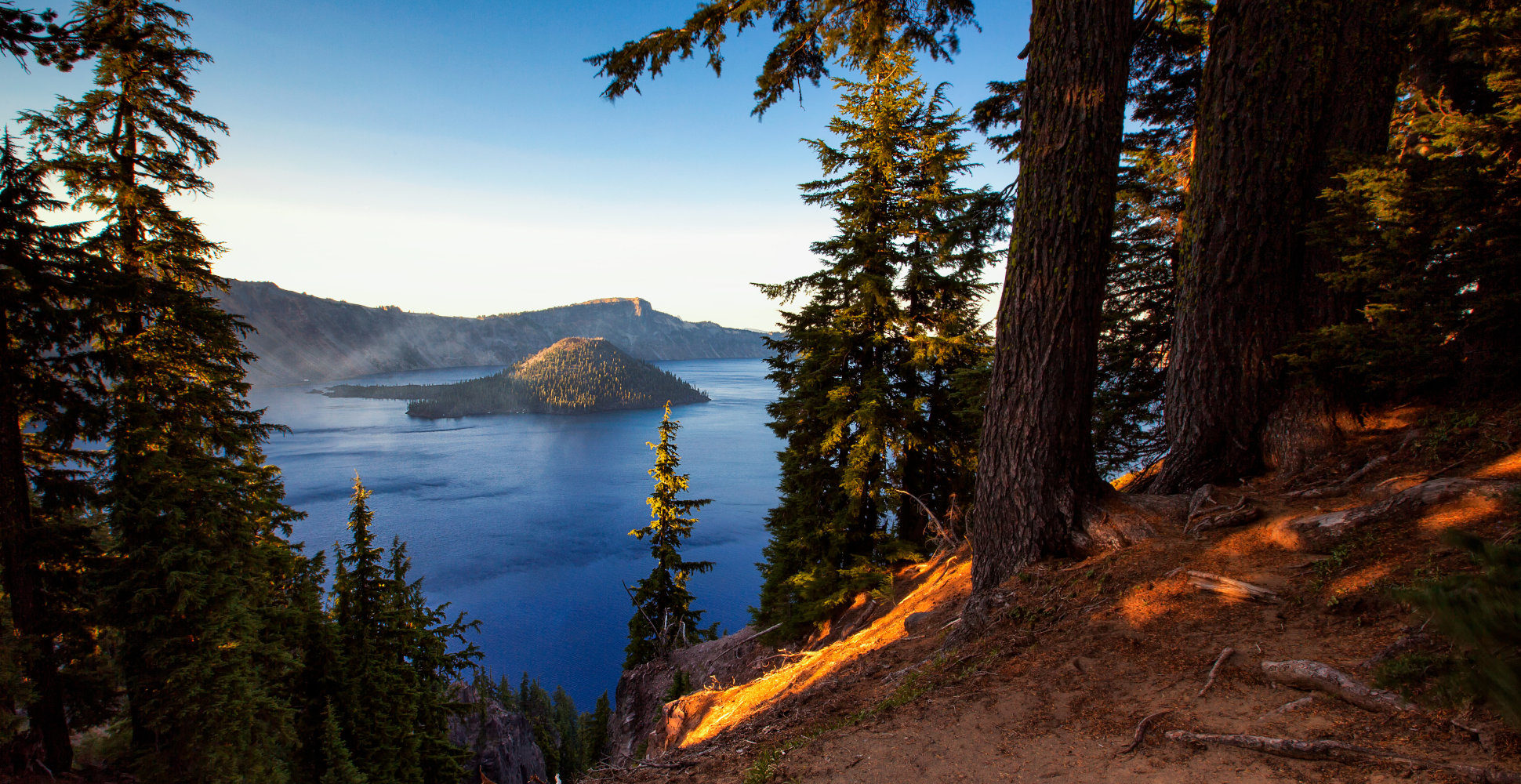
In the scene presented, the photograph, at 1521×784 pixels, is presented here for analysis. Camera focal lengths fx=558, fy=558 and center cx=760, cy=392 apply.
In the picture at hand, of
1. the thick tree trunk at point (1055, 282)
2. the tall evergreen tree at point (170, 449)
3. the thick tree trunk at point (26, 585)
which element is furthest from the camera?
the tall evergreen tree at point (170, 449)

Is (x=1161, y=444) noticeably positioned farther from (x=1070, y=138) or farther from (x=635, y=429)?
(x=635, y=429)

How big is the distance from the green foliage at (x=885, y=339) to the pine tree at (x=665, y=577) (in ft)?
26.9

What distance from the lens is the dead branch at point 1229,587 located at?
3.29 m

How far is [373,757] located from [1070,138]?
61.4ft

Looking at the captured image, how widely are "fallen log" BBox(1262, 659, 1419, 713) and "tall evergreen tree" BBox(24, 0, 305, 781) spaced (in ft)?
40.5

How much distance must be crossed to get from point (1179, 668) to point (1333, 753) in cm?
96

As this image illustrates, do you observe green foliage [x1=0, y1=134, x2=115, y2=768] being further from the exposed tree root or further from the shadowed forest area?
the exposed tree root

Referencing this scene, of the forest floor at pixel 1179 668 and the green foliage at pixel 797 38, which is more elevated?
the green foliage at pixel 797 38

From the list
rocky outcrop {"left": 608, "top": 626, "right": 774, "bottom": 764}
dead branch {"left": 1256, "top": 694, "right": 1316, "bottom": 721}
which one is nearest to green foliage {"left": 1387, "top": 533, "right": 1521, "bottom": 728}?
dead branch {"left": 1256, "top": 694, "right": 1316, "bottom": 721}

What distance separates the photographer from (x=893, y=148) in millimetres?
10719

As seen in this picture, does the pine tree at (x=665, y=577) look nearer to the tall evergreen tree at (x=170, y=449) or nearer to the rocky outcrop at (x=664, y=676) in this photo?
the rocky outcrop at (x=664, y=676)

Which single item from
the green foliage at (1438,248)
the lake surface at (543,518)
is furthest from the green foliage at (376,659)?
the lake surface at (543,518)

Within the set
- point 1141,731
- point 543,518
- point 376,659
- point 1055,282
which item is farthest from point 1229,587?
point 543,518

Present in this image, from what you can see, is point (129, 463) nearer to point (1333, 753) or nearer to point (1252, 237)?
point (1333, 753)
